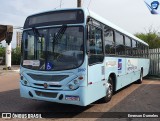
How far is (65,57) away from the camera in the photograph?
25.1 ft

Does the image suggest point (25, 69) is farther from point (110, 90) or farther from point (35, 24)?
point (110, 90)

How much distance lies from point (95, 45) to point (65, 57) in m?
1.17

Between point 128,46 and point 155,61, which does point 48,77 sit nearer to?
point 128,46

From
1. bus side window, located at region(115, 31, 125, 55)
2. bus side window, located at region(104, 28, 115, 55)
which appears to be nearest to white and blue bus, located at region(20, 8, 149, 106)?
bus side window, located at region(104, 28, 115, 55)

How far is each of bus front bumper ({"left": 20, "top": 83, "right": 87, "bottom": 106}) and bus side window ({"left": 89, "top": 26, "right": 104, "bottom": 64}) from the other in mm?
1031

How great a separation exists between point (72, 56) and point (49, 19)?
147 cm

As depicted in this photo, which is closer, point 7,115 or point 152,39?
point 7,115

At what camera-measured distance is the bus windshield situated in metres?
7.61

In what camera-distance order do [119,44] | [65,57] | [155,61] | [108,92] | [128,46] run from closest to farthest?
[65,57]
[108,92]
[119,44]
[128,46]
[155,61]

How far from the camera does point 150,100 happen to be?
10562 millimetres

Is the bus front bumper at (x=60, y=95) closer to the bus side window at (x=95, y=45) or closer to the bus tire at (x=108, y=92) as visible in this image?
the bus side window at (x=95, y=45)

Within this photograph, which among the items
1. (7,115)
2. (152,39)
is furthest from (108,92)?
(152,39)

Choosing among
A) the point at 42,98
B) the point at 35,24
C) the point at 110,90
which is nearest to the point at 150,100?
the point at 110,90

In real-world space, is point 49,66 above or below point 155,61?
above
